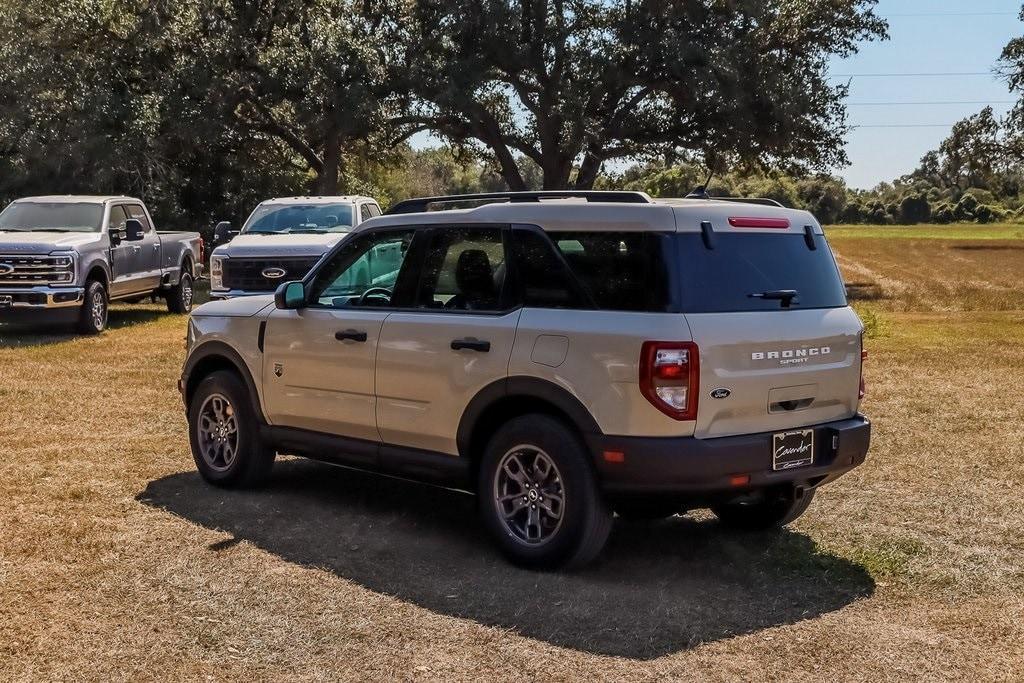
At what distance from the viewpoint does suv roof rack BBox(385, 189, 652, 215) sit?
635cm

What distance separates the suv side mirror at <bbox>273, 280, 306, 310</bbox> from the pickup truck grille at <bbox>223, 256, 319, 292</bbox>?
30.3ft

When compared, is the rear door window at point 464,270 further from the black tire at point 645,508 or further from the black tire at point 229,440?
the black tire at point 229,440

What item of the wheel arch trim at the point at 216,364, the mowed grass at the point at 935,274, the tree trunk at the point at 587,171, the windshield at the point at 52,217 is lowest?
the mowed grass at the point at 935,274

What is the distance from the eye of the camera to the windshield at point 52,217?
62.0 feet

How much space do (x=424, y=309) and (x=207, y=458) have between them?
7.32 ft

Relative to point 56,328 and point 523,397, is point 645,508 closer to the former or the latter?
point 523,397

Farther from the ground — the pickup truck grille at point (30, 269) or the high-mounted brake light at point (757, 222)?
the high-mounted brake light at point (757, 222)

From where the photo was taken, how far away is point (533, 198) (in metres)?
6.95

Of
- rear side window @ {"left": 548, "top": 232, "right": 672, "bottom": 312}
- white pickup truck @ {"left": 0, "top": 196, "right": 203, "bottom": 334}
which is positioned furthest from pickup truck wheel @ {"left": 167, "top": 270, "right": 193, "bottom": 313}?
rear side window @ {"left": 548, "top": 232, "right": 672, "bottom": 312}

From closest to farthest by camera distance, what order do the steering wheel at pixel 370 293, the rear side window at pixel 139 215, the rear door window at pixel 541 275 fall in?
the rear door window at pixel 541 275, the steering wheel at pixel 370 293, the rear side window at pixel 139 215

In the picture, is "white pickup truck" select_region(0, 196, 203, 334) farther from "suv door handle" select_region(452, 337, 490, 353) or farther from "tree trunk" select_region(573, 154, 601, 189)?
"tree trunk" select_region(573, 154, 601, 189)

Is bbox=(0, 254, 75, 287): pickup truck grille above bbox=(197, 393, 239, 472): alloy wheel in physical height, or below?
above

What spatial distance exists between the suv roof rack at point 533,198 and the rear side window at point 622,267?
242 mm

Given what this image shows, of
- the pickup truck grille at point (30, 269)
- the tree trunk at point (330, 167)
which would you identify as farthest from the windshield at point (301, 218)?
the tree trunk at point (330, 167)
